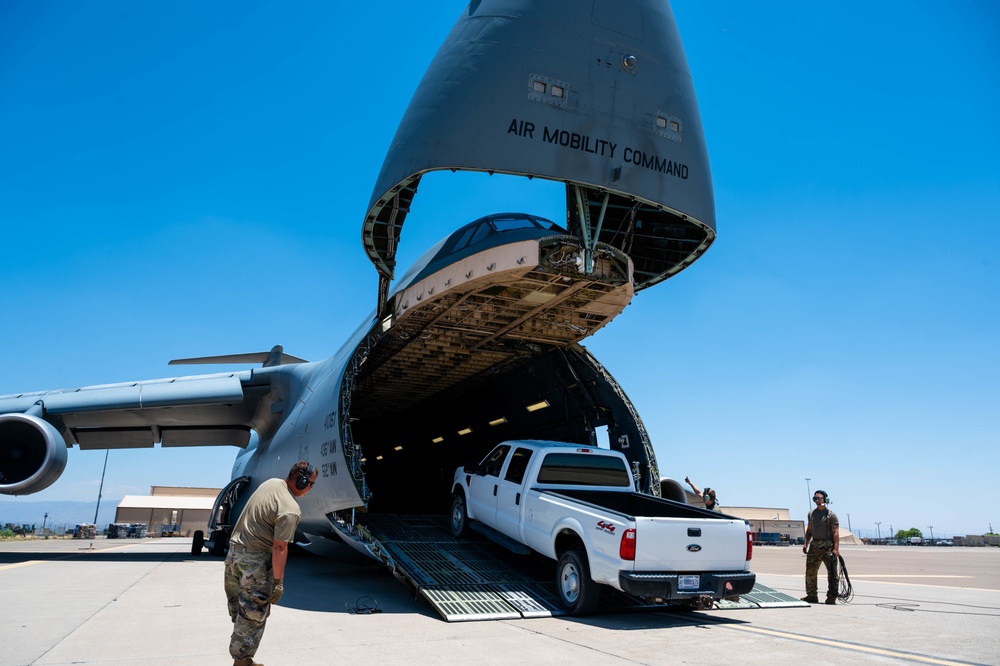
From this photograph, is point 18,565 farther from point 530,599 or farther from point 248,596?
point 248,596

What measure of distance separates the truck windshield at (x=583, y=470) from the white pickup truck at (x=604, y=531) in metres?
0.01

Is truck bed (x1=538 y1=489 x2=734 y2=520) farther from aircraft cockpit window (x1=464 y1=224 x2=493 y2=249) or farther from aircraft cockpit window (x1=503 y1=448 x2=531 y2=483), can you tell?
aircraft cockpit window (x1=464 y1=224 x2=493 y2=249)

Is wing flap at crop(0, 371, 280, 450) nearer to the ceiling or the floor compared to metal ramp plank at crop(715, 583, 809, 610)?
nearer to the ceiling

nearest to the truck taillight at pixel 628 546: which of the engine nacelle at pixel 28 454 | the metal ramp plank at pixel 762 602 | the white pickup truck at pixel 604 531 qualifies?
the white pickup truck at pixel 604 531

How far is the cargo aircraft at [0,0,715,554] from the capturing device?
825 cm

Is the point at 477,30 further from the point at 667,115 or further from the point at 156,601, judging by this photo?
the point at 156,601

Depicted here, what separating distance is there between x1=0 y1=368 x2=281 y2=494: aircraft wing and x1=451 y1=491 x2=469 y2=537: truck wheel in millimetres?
5897

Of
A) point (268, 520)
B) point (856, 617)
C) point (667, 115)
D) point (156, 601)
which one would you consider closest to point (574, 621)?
point (856, 617)

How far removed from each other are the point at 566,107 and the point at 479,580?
6065mm

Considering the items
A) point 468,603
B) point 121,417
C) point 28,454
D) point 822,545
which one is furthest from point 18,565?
point 822,545

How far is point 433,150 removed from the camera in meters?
8.14

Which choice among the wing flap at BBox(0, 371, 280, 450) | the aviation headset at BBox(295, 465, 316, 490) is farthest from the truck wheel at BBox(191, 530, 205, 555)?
the aviation headset at BBox(295, 465, 316, 490)

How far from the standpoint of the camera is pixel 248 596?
4.80 metres

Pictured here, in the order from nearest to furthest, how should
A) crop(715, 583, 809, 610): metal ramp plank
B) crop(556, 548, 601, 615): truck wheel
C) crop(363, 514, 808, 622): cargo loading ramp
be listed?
crop(556, 548, 601, 615): truck wheel < crop(363, 514, 808, 622): cargo loading ramp < crop(715, 583, 809, 610): metal ramp plank
